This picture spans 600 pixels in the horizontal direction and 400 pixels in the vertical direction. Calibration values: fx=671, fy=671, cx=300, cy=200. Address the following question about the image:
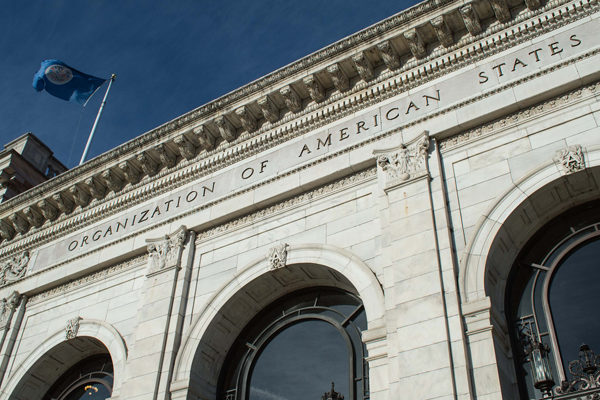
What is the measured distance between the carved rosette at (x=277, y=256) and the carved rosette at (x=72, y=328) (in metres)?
5.49

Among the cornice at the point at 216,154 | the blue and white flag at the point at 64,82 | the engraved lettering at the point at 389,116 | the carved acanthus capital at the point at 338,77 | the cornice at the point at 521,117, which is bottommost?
the cornice at the point at 521,117

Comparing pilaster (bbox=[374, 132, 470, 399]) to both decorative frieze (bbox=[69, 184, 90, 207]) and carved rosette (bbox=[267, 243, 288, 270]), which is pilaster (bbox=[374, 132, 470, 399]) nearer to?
carved rosette (bbox=[267, 243, 288, 270])

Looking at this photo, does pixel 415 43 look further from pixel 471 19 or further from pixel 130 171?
pixel 130 171

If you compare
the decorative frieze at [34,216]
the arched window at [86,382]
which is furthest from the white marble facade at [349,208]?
the decorative frieze at [34,216]

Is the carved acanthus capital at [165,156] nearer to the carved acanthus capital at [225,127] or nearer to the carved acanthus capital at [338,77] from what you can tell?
the carved acanthus capital at [225,127]

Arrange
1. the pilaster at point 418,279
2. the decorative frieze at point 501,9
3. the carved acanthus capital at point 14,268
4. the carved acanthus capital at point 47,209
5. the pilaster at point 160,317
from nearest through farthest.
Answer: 1. the pilaster at point 418,279
2. the pilaster at point 160,317
3. the decorative frieze at point 501,9
4. the carved acanthus capital at point 14,268
5. the carved acanthus capital at point 47,209

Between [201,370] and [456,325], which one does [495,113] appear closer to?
[456,325]

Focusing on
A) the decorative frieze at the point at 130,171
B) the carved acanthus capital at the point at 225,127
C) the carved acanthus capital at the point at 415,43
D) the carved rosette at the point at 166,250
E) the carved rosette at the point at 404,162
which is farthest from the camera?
the decorative frieze at the point at 130,171

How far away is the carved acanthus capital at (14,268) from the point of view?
1870 centimetres

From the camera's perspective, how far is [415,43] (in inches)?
567

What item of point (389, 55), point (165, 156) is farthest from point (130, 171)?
point (389, 55)

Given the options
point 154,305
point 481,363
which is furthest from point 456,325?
point 154,305

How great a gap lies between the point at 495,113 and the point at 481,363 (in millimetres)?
4948

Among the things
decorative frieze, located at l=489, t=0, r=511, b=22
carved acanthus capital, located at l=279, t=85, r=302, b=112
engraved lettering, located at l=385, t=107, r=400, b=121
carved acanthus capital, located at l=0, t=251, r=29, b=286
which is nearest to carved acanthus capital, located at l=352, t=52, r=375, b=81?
engraved lettering, located at l=385, t=107, r=400, b=121
